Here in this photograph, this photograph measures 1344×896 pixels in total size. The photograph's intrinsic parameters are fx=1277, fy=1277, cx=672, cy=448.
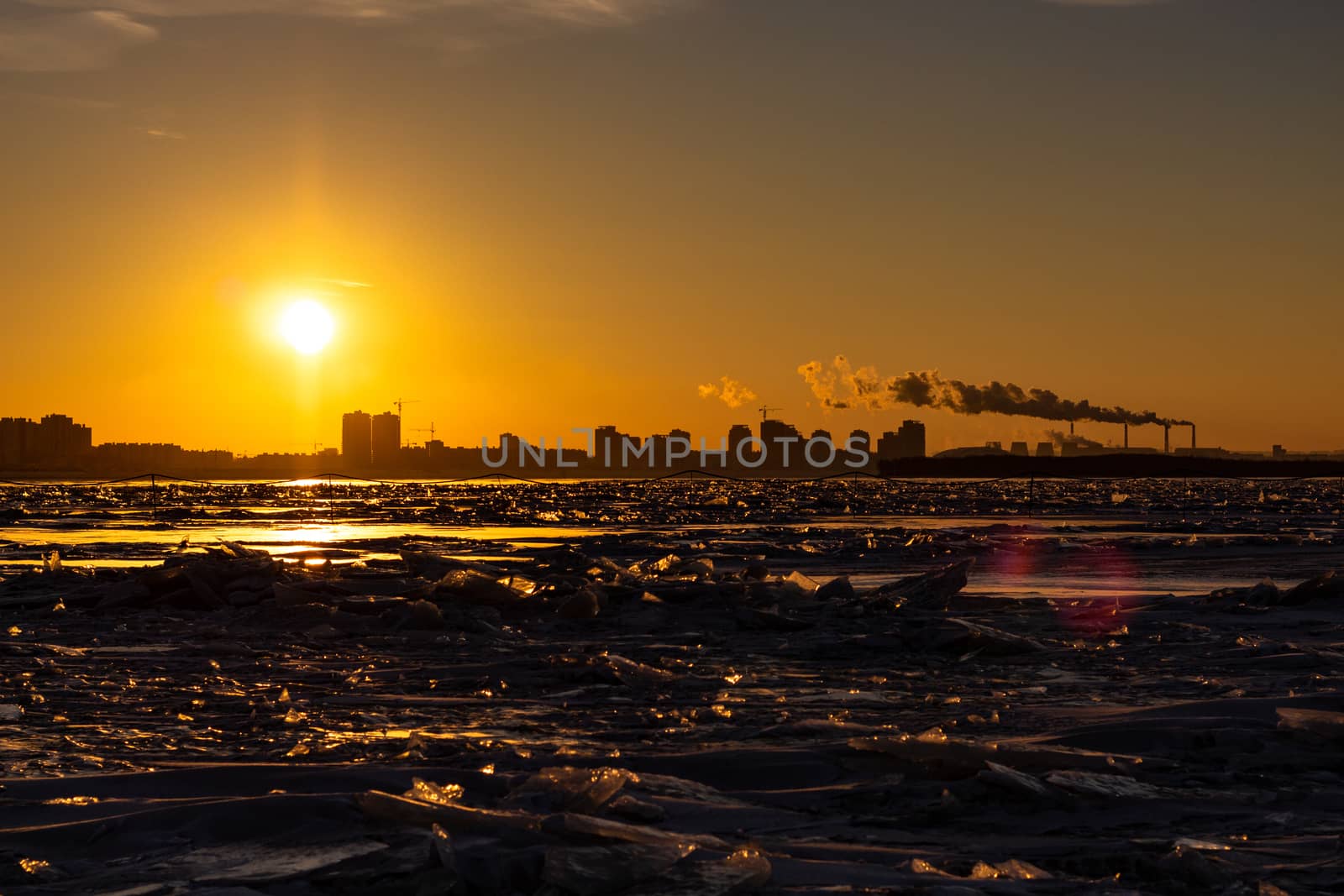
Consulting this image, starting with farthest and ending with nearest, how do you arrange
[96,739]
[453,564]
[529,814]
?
[453,564] < [96,739] < [529,814]

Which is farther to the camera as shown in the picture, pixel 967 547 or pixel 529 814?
pixel 967 547

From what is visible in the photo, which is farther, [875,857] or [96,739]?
[96,739]

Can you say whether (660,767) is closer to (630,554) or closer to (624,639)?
(624,639)

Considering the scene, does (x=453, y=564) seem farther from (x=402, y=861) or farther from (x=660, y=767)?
(x=402, y=861)

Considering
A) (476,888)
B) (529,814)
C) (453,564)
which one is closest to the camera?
(476,888)

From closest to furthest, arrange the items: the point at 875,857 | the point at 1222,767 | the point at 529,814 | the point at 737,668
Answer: the point at 875,857 < the point at 529,814 < the point at 1222,767 < the point at 737,668

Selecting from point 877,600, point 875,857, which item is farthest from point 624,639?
point 875,857

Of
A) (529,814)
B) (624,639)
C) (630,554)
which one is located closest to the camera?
(529,814)

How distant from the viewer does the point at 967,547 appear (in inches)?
963

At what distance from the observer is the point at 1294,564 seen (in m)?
19.4

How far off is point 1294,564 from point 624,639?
1288 cm

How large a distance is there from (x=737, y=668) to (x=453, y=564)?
680 cm

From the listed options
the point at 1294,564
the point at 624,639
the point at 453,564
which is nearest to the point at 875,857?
the point at 624,639

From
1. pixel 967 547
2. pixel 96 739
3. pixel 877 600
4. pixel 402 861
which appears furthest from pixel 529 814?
pixel 967 547
